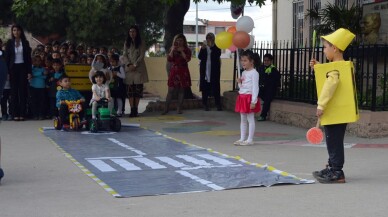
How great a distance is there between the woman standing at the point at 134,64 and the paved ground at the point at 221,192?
4.01 m

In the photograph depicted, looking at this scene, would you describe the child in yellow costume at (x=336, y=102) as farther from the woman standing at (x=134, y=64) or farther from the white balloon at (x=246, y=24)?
the woman standing at (x=134, y=64)

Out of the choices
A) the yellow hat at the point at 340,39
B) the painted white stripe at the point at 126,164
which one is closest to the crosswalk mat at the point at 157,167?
the painted white stripe at the point at 126,164

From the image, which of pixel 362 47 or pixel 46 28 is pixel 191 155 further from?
pixel 46 28

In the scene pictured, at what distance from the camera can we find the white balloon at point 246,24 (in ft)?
41.5

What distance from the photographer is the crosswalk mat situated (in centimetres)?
807

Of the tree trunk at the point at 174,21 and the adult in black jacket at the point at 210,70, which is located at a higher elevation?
the tree trunk at the point at 174,21

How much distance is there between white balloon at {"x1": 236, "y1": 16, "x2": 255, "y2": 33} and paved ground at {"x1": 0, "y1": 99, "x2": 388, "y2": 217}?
6.61 feet

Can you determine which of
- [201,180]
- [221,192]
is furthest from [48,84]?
[221,192]

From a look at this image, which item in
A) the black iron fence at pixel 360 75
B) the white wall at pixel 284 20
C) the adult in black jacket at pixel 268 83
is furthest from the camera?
the white wall at pixel 284 20

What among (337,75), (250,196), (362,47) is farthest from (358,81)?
(250,196)

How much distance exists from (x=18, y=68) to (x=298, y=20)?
10452 millimetres

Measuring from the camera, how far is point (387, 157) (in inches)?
398

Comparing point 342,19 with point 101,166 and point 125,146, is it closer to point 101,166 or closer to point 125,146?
point 125,146

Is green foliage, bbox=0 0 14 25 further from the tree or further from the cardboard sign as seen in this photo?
the cardboard sign
